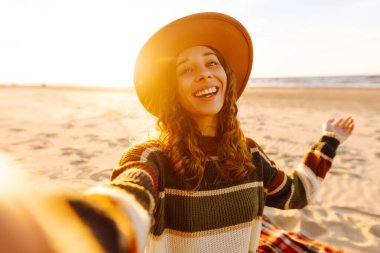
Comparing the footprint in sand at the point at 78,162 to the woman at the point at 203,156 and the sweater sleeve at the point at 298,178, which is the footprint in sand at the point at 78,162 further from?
the sweater sleeve at the point at 298,178

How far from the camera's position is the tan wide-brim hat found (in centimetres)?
179

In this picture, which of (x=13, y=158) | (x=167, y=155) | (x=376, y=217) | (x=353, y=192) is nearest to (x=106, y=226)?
(x=167, y=155)

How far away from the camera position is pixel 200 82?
1.64m

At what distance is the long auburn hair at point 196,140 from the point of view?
1.49 m

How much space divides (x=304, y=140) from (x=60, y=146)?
5659 millimetres

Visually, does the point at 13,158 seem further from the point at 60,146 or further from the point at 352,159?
the point at 352,159

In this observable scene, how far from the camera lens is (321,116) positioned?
9.98m

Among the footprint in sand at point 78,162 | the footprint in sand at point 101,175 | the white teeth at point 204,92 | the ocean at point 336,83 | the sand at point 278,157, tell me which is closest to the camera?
the white teeth at point 204,92

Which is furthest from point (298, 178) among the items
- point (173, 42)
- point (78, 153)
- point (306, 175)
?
point (78, 153)

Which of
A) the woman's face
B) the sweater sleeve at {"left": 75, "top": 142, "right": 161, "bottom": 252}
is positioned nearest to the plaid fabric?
the woman's face

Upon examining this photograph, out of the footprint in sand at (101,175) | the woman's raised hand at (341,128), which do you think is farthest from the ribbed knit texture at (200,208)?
the footprint in sand at (101,175)

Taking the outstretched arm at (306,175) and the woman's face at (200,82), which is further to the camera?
the outstretched arm at (306,175)

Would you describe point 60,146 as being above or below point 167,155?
below

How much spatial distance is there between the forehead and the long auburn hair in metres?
0.09
